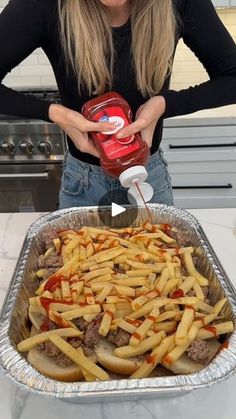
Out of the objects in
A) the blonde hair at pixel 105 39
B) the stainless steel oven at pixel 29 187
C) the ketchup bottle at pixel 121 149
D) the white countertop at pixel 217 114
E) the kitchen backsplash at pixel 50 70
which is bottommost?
the stainless steel oven at pixel 29 187

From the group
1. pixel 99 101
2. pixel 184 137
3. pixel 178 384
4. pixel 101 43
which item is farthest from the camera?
pixel 184 137

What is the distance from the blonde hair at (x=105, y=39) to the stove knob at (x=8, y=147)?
38.5 inches

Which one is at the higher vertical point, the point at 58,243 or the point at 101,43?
the point at 101,43

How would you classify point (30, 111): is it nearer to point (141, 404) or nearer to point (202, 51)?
point (202, 51)

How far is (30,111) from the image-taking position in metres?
1.11

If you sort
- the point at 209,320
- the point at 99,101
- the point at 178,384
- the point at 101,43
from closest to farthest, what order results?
the point at 178,384
the point at 209,320
the point at 99,101
the point at 101,43

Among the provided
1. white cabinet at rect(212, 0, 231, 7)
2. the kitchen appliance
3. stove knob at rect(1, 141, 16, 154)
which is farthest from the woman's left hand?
white cabinet at rect(212, 0, 231, 7)

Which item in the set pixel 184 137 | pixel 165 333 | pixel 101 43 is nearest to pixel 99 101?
pixel 101 43

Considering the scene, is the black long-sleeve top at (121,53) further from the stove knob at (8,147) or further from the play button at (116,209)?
the stove knob at (8,147)

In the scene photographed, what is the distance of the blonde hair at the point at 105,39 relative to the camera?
1054 millimetres

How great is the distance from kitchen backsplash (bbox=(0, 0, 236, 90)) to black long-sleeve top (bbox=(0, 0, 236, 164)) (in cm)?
131

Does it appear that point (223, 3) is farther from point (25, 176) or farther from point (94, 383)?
point (94, 383)

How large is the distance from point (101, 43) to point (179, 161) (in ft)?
3.92

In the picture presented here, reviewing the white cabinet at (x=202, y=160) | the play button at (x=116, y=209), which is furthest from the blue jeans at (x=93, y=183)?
the white cabinet at (x=202, y=160)
